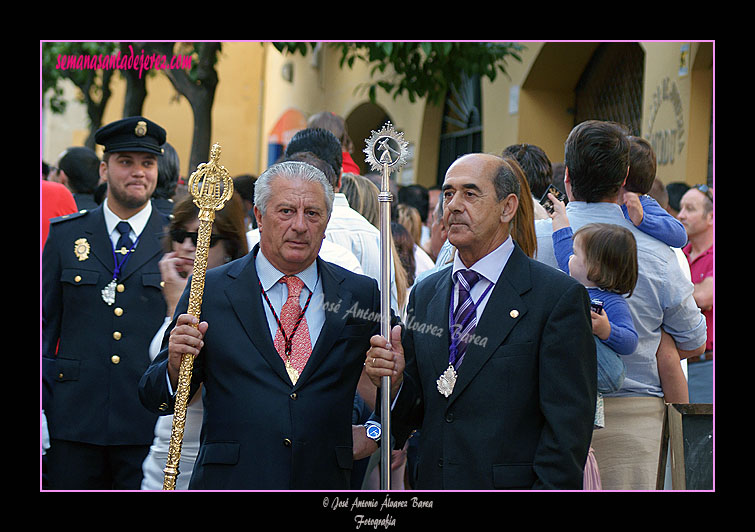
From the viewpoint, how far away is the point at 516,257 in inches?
140

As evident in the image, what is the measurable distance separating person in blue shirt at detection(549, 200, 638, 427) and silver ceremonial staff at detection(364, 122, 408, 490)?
87 centimetres

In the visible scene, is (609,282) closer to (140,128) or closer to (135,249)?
(135,249)

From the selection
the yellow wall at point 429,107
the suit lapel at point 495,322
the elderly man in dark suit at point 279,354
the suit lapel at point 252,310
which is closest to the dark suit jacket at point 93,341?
the yellow wall at point 429,107

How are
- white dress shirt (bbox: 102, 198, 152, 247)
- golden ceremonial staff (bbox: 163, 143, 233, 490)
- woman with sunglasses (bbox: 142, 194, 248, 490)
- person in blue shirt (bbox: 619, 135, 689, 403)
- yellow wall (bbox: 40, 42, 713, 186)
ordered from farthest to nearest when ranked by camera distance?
yellow wall (bbox: 40, 42, 713, 186)
white dress shirt (bbox: 102, 198, 152, 247)
person in blue shirt (bbox: 619, 135, 689, 403)
woman with sunglasses (bbox: 142, 194, 248, 490)
golden ceremonial staff (bbox: 163, 143, 233, 490)

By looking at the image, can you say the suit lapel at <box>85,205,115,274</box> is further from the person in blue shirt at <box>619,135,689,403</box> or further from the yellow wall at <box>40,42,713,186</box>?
the person in blue shirt at <box>619,135,689,403</box>

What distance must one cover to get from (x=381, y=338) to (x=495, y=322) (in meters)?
0.38

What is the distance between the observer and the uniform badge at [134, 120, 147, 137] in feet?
16.8

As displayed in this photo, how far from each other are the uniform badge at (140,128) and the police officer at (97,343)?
293mm

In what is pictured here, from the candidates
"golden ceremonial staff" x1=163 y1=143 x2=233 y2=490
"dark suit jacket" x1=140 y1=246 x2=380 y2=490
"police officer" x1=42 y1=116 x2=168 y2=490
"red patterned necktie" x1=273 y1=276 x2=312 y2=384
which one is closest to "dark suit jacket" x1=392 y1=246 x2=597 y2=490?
"dark suit jacket" x1=140 y1=246 x2=380 y2=490

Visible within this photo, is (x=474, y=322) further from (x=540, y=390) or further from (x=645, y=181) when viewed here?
(x=645, y=181)

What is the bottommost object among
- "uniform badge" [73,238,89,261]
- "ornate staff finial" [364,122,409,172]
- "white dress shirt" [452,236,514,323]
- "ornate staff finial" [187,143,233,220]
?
"white dress shirt" [452,236,514,323]

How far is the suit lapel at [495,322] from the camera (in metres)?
3.40

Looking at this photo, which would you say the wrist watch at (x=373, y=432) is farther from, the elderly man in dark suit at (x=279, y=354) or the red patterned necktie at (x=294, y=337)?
the red patterned necktie at (x=294, y=337)

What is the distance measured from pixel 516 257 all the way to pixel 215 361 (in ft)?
3.55
